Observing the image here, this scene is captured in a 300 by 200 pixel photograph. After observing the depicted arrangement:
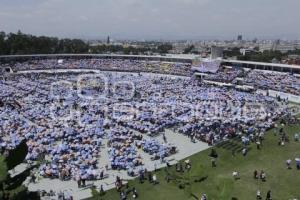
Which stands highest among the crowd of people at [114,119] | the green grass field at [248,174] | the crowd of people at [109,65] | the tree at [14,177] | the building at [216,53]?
the tree at [14,177]

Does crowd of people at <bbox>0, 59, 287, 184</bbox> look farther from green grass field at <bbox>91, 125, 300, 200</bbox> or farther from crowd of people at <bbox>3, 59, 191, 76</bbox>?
crowd of people at <bbox>3, 59, 191, 76</bbox>

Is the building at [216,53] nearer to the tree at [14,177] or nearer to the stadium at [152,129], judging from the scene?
the stadium at [152,129]

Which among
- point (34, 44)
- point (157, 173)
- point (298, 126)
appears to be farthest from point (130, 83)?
point (34, 44)

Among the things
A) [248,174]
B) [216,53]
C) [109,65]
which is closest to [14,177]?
[248,174]

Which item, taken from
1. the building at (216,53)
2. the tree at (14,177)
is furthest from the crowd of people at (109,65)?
the tree at (14,177)

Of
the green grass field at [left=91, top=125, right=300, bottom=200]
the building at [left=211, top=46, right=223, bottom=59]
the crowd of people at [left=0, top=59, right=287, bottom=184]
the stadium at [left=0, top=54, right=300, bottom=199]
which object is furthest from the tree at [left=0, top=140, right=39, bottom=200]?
the building at [left=211, top=46, right=223, bottom=59]

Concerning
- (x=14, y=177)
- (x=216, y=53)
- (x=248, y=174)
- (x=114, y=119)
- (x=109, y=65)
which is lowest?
(x=248, y=174)

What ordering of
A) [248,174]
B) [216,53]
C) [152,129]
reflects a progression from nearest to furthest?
[248,174] → [152,129] → [216,53]

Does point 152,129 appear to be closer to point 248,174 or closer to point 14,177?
point 248,174

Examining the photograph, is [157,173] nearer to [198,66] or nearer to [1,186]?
[1,186]

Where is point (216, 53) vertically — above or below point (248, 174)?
above
